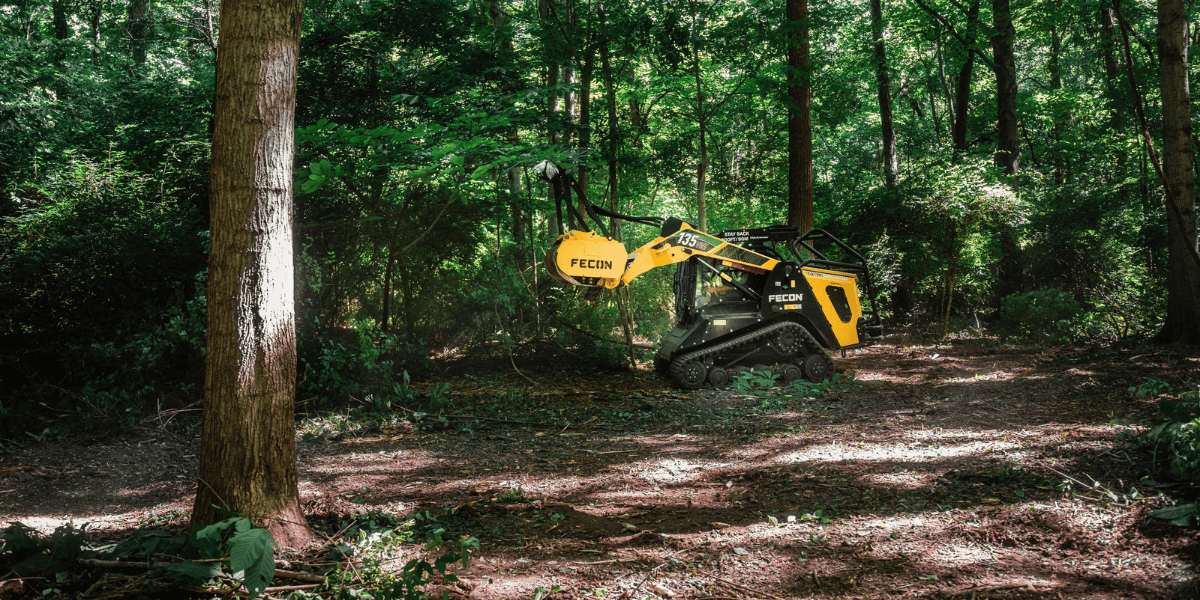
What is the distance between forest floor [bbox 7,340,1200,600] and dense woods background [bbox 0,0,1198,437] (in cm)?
137

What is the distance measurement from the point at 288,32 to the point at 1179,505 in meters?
4.96

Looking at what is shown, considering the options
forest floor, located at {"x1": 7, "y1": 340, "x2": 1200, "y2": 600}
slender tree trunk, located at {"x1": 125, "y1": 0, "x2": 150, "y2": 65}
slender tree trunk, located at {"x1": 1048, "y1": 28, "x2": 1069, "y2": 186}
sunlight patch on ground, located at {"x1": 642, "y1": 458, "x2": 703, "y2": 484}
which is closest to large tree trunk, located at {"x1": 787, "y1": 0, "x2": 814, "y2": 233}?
forest floor, located at {"x1": 7, "y1": 340, "x2": 1200, "y2": 600}

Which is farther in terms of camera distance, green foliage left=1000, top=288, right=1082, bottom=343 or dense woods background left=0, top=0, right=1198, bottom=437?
green foliage left=1000, top=288, right=1082, bottom=343

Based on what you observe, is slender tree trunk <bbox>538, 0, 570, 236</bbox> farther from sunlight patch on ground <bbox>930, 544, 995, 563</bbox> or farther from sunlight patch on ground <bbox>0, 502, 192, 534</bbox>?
sunlight patch on ground <bbox>930, 544, 995, 563</bbox>

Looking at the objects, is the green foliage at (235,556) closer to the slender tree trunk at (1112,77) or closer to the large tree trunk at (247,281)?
the large tree trunk at (247,281)

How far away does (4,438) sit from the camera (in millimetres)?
5832

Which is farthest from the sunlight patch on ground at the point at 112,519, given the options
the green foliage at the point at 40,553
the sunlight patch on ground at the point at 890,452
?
the sunlight patch on ground at the point at 890,452

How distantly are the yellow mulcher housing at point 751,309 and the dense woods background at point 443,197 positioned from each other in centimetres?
121

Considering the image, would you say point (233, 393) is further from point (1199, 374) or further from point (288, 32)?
point (1199, 374)

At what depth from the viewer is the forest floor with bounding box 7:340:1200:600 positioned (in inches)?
121

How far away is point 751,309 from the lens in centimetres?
810

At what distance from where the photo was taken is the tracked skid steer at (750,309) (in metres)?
7.75

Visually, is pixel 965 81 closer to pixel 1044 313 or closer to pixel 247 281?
pixel 1044 313

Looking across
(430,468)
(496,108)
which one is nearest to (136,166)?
(496,108)
